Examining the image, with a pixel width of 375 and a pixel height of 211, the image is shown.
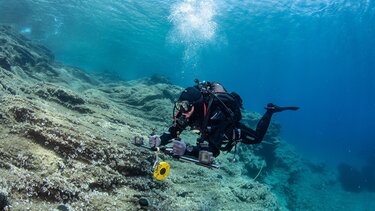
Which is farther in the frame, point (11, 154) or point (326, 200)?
point (326, 200)

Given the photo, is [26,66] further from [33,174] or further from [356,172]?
[356,172]

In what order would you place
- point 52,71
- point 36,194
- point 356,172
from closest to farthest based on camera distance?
point 36,194 → point 52,71 → point 356,172

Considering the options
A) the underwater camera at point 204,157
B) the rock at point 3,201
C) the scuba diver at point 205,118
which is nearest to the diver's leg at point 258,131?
the scuba diver at point 205,118

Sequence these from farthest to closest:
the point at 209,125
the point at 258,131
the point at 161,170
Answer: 1. the point at 258,131
2. the point at 209,125
3. the point at 161,170

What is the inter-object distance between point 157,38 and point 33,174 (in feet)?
157

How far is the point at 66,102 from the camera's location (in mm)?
8211

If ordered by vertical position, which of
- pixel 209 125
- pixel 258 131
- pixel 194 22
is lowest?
pixel 209 125

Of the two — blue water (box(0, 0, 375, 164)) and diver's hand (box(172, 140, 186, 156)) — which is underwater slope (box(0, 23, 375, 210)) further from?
blue water (box(0, 0, 375, 164))

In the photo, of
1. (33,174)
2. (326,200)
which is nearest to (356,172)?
(326,200)

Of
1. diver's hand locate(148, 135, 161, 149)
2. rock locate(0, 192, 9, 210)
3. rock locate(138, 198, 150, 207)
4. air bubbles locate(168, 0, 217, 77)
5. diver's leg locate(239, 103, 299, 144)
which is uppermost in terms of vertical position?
air bubbles locate(168, 0, 217, 77)

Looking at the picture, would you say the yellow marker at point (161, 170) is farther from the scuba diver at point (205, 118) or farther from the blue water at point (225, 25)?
the blue water at point (225, 25)

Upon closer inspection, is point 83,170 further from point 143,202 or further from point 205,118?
point 205,118

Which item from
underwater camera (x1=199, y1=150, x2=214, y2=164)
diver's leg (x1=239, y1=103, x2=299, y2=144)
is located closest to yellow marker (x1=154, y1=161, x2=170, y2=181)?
underwater camera (x1=199, y1=150, x2=214, y2=164)

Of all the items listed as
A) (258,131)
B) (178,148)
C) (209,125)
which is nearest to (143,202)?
(178,148)
